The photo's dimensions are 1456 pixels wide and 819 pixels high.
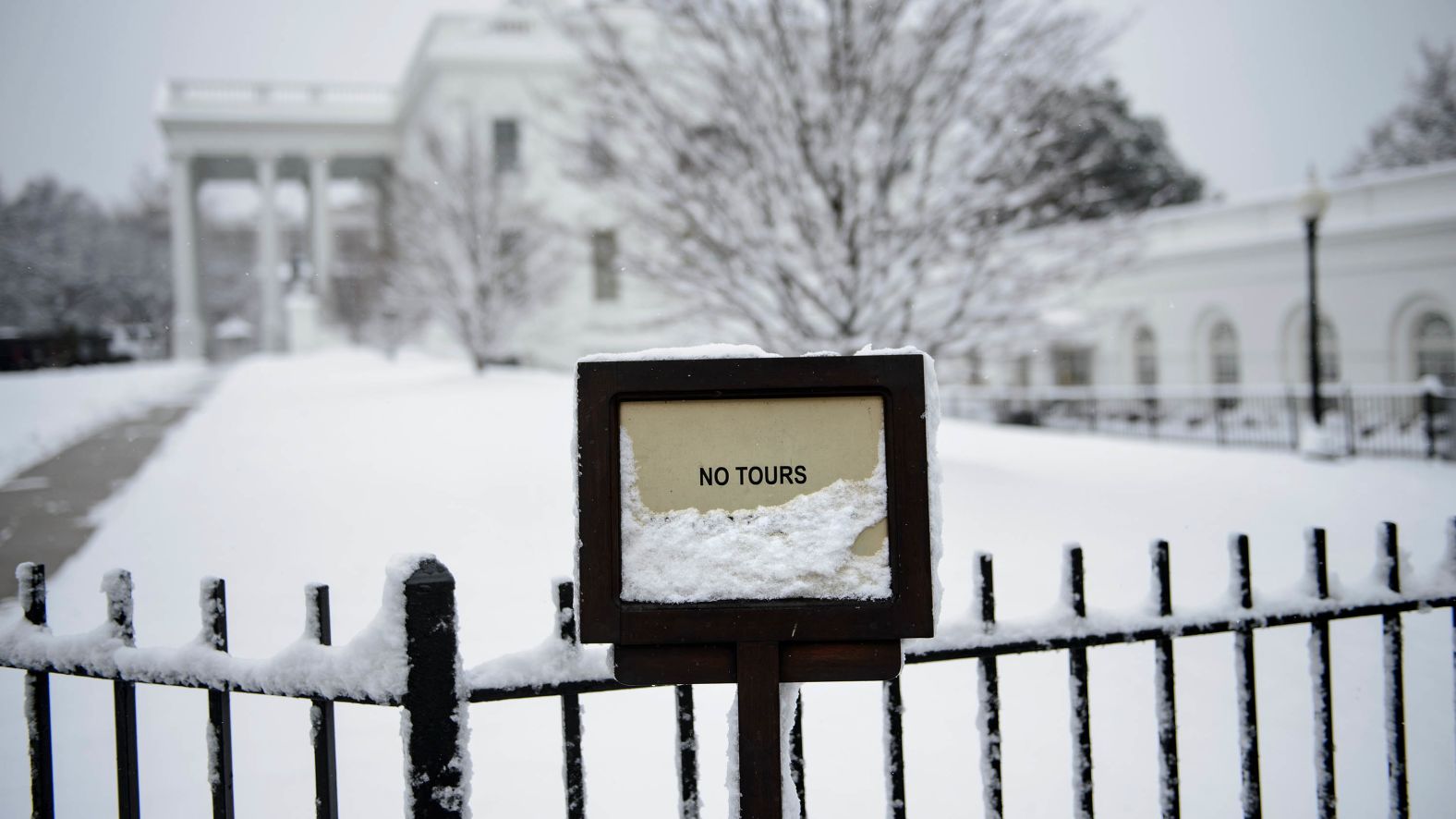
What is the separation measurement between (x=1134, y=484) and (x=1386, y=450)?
32.7 feet

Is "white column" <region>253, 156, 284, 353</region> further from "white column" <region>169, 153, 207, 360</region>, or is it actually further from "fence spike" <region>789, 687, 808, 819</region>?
"fence spike" <region>789, 687, 808, 819</region>

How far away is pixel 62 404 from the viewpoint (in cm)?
2072

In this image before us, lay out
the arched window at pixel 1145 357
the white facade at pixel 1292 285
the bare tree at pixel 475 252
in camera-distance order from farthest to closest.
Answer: the arched window at pixel 1145 357 → the white facade at pixel 1292 285 → the bare tree at pixel 475 252

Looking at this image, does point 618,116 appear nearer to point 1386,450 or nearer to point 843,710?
point 843,710

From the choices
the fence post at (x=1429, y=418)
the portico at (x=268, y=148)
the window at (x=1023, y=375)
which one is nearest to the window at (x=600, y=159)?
the fence post at (x=1429, y=418)

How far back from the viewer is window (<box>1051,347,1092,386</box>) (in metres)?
33.1

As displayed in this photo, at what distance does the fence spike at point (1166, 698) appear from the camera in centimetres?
248

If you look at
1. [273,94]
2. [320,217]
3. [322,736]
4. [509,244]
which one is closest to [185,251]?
[320,217]

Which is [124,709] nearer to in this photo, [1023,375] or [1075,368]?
[1075,368]

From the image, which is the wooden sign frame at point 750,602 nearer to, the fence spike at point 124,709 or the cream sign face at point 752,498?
the cream sign face at point 752,498

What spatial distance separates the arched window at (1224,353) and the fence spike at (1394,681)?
29.1 meters

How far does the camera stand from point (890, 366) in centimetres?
165

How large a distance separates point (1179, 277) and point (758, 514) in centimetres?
3156

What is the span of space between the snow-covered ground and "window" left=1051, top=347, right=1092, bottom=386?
22465mm
